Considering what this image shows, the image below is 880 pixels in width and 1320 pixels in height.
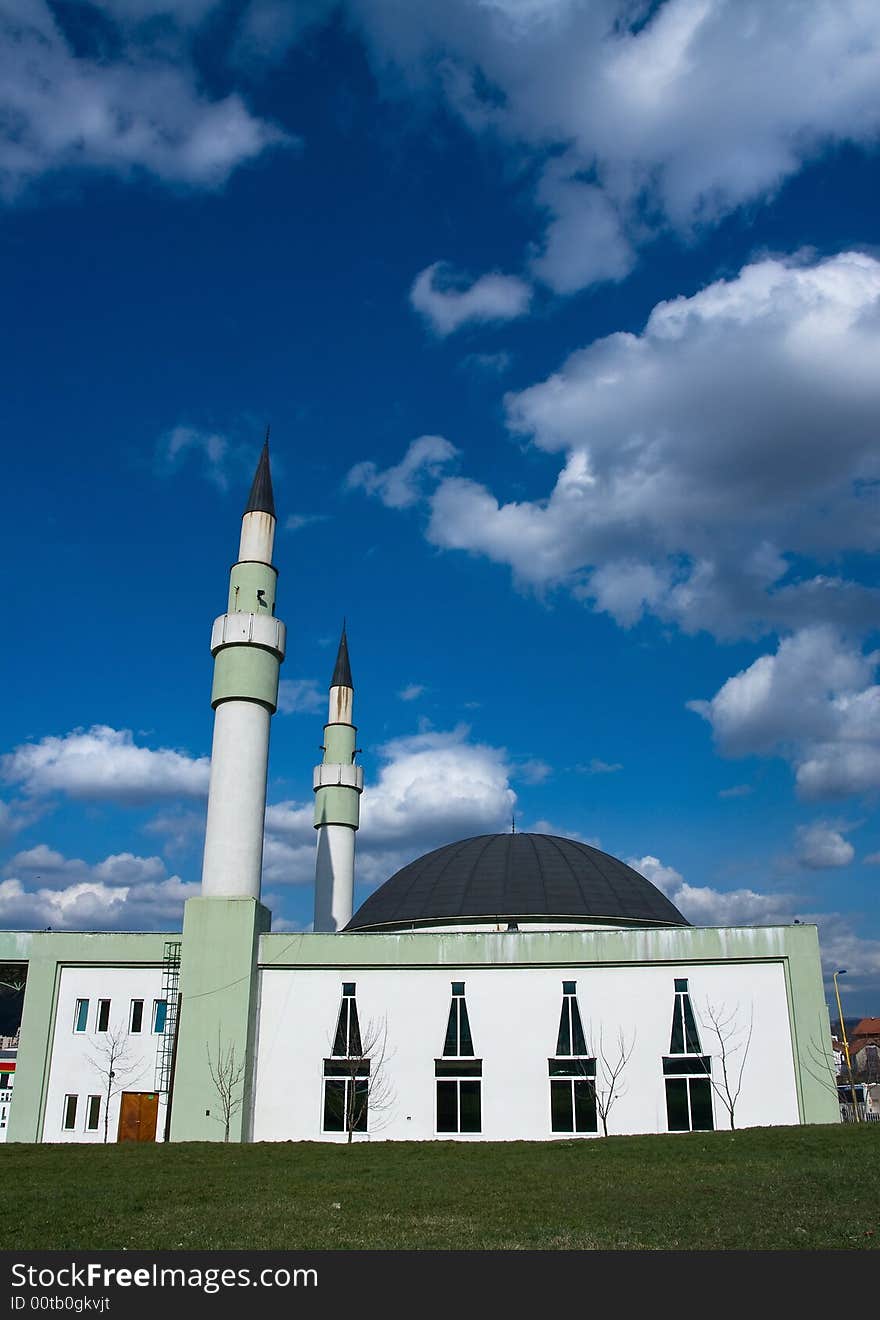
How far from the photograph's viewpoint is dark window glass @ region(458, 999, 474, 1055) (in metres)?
32.8

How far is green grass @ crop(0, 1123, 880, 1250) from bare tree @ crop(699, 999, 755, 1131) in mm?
2863

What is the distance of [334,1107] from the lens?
32750 millimetres

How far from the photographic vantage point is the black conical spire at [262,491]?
40.9m

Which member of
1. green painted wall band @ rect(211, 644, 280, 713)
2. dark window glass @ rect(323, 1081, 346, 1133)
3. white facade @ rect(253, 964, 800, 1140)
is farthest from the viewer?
green painted wall band @ rect(211, 644, 280, 713)

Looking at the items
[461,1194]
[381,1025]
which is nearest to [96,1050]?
[381,1025]

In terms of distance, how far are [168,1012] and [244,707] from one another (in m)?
10.8

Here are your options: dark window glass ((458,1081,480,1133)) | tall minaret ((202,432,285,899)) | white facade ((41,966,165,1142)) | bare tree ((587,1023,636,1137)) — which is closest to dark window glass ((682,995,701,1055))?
bare tree ((587,1023,636,1137))

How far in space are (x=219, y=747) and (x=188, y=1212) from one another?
21671 mm

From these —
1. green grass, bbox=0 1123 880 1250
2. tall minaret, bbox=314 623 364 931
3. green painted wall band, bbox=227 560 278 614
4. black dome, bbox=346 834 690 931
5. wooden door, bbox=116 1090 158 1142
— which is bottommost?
green grass, bbox=0 1123 880 1250

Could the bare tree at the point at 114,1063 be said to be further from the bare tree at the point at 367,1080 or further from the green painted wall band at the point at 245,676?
the green painted wall band at the point at 245,676

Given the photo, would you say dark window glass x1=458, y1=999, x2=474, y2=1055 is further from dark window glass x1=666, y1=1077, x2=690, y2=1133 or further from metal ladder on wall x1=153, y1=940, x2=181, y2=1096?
metal ladder on wall x1=153, y1=940, x2=181, y2=1096

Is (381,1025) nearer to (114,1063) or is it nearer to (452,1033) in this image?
(452,1033)

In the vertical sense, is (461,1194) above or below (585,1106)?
below

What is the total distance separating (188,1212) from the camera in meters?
16.4
